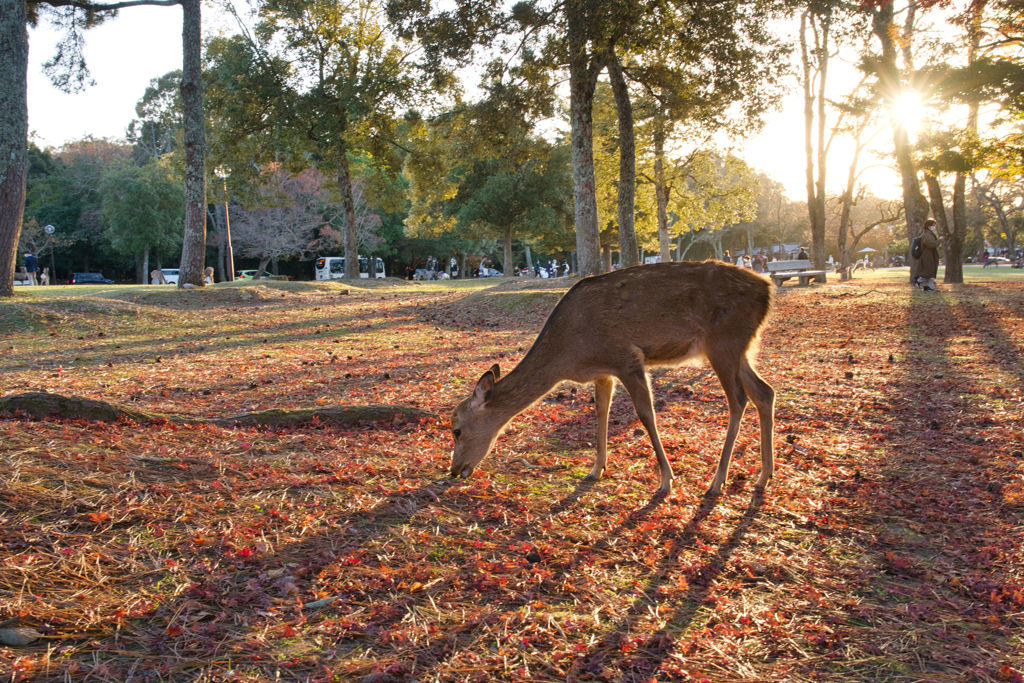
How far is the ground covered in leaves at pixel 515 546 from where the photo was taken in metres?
2.91

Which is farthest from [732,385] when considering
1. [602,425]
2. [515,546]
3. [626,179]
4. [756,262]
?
[756,262]

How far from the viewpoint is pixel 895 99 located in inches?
806

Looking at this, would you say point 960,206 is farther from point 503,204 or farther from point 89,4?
point 89,4

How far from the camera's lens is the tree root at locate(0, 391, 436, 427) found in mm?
5641

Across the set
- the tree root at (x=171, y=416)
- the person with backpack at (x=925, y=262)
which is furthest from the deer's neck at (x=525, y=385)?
the person with backpack at (x=925, y=262)

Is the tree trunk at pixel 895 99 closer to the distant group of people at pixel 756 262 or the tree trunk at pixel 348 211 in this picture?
the distant group of people at pixel 756 262

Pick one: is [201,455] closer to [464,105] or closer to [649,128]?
[464,105]

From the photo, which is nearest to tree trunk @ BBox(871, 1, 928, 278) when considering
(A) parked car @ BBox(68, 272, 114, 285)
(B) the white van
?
(B) the white van

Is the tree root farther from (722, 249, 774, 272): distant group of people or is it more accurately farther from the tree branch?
(722, 249, 774, 272): distant group of people

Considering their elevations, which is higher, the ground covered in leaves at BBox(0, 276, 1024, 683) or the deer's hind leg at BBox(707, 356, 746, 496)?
the deer's hind leg at BBox(707, 356, 746, 496)

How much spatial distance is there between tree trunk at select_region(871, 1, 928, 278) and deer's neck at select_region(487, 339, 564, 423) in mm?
18702

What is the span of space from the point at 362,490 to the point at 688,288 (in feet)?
10.2

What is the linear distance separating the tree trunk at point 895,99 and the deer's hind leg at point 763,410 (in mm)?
17949

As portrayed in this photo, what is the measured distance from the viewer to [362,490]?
4.82 meters
